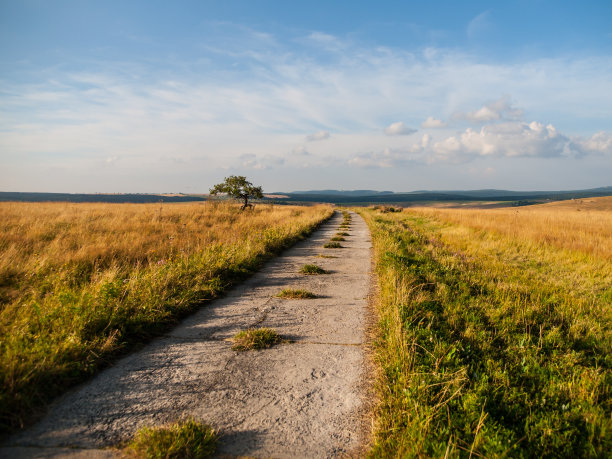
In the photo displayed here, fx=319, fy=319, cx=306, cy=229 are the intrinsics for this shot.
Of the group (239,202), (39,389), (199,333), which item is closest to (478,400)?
(199,333)

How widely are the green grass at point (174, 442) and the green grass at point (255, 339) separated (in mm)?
1319

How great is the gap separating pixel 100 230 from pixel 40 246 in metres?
3.16

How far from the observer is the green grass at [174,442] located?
1929mm

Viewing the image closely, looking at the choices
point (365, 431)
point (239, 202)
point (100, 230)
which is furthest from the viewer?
point (239, 202)

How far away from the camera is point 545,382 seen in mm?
2836

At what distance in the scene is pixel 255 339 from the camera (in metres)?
3.58

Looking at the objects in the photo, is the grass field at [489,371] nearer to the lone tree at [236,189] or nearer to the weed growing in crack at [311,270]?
the weed growing in crack at [311,270]

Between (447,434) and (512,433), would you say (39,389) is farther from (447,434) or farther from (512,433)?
(512,433)

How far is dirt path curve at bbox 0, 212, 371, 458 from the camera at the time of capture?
6.91 feet

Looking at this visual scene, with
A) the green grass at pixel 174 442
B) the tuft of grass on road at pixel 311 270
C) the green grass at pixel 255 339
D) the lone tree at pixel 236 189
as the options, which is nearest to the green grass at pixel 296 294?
the green grass at pixel 255 339

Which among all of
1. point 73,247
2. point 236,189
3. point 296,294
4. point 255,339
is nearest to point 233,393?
point 255,339

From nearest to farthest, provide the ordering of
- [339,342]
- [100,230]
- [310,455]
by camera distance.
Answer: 1. [310,455]
2. [339,342]
3. [100,230]

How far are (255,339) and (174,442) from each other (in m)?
1.64

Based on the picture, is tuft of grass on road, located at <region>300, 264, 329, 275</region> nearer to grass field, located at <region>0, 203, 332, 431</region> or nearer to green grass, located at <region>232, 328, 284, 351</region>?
grass field, located at <region>0, 203, 332, 431</region>
